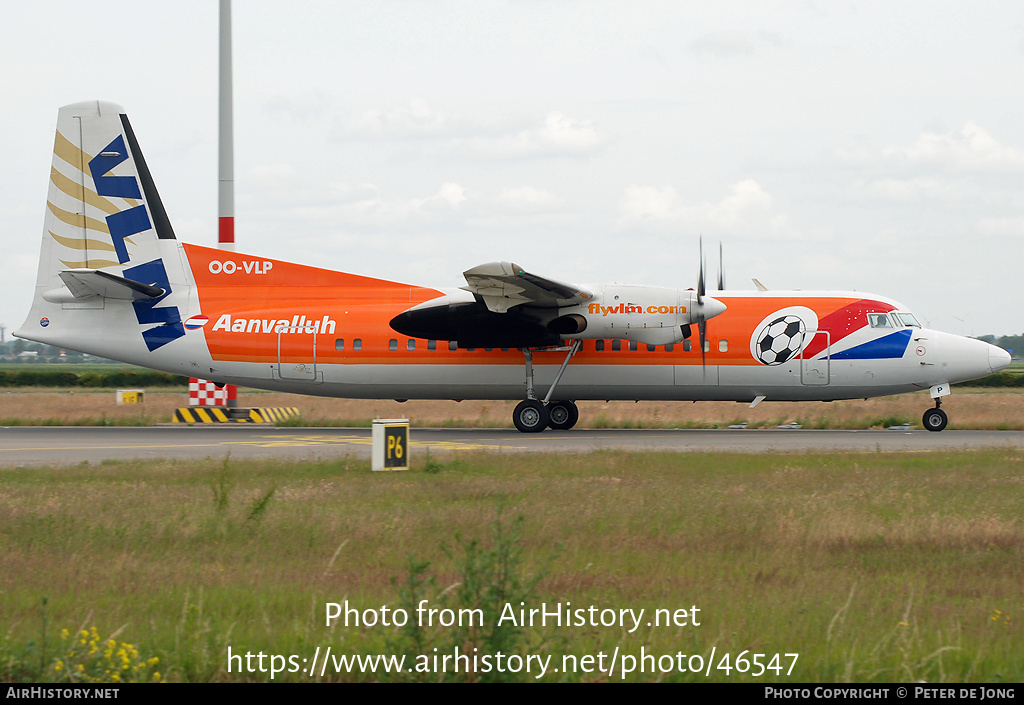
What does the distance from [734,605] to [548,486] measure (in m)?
6.54

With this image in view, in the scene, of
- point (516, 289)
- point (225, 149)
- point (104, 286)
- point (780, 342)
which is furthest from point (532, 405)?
point (225, 149)

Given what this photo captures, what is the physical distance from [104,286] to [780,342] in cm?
1791

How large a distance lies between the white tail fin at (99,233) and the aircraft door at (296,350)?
10.3ft

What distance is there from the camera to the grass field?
18.3 feet

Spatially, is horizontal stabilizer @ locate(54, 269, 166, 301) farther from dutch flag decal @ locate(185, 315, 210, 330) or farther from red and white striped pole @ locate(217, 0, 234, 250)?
red and white striped pole @ locate(217, 0, 234, 250)

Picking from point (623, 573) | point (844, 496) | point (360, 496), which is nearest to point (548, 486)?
point (360, 496)

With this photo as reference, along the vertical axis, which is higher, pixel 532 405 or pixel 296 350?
pixel 296 350

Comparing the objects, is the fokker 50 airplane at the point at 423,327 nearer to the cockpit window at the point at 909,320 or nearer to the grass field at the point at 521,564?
the cockpit window at the point at 909,320

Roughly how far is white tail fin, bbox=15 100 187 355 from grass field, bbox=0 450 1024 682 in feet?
34.1

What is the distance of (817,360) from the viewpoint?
23.7 metres

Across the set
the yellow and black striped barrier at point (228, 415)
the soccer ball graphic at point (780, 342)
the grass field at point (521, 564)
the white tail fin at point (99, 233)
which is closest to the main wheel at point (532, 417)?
the soccer ball graphic at point (780, 342)

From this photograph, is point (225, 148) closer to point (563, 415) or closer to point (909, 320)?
point (563, 415)

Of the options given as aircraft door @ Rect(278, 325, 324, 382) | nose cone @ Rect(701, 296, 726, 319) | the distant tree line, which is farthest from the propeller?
the distant tree line
